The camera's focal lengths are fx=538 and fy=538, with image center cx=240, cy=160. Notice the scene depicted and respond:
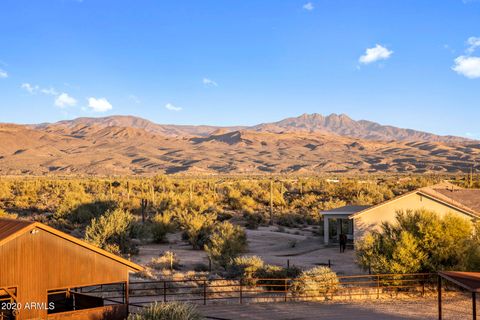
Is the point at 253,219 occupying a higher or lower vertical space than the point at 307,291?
higher

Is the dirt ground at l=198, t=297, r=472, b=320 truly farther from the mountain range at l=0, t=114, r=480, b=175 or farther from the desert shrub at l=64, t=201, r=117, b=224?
the mountain range at l=0, t=114, r=480, b=175

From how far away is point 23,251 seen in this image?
12.7m

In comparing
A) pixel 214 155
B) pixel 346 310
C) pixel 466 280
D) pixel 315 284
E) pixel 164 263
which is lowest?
pixel 346 310

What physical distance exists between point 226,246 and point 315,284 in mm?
8942

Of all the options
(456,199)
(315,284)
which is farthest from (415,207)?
(315,284)

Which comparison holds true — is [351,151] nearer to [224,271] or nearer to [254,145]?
[254,145]

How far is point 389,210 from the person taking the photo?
29.2 meters

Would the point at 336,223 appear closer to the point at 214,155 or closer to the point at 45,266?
the point at 45,266

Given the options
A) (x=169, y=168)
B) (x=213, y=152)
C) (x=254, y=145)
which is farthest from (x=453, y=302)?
(x=254, y=145)

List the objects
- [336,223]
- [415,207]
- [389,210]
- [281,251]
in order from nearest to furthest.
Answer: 1. [415,207]
2. [389,210]
3. [281,251]
4. [336,223]

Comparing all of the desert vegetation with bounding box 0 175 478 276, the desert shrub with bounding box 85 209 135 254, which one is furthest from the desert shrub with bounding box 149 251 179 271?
the desert shrub with bounding box 85 209 135 254

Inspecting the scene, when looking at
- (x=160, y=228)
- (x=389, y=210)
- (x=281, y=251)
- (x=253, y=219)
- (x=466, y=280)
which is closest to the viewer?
(x=466, y=280)

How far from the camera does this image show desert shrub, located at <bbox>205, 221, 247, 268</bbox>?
26569mm

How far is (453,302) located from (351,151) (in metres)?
164
